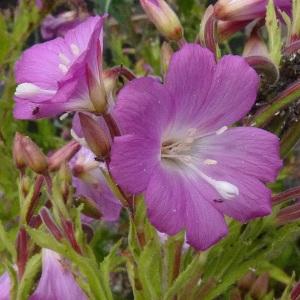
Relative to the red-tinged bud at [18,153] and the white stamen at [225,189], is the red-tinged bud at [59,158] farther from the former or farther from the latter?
the white stamen at [225,189]

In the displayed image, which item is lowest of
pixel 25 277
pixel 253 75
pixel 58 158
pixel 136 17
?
pixel 136 17

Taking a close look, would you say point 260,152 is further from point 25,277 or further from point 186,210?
point 25,277

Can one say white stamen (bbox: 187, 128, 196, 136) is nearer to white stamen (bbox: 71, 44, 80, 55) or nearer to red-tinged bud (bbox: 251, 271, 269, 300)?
white stamen (bbox: 71, 44, 80, 55)

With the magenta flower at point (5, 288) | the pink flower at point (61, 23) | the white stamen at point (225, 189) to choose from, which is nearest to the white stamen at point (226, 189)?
the white stamen at point (225, 189)

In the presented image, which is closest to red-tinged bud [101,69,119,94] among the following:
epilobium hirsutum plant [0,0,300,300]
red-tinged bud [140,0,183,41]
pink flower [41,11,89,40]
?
epilobium hirsutum plant [0,0,300,300]

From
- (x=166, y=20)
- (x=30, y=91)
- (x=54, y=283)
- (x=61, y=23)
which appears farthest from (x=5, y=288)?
(x=61, y=23)

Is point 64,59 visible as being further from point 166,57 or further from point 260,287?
point 260,287

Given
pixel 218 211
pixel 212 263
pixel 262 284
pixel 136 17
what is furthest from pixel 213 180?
pixel 136 17
